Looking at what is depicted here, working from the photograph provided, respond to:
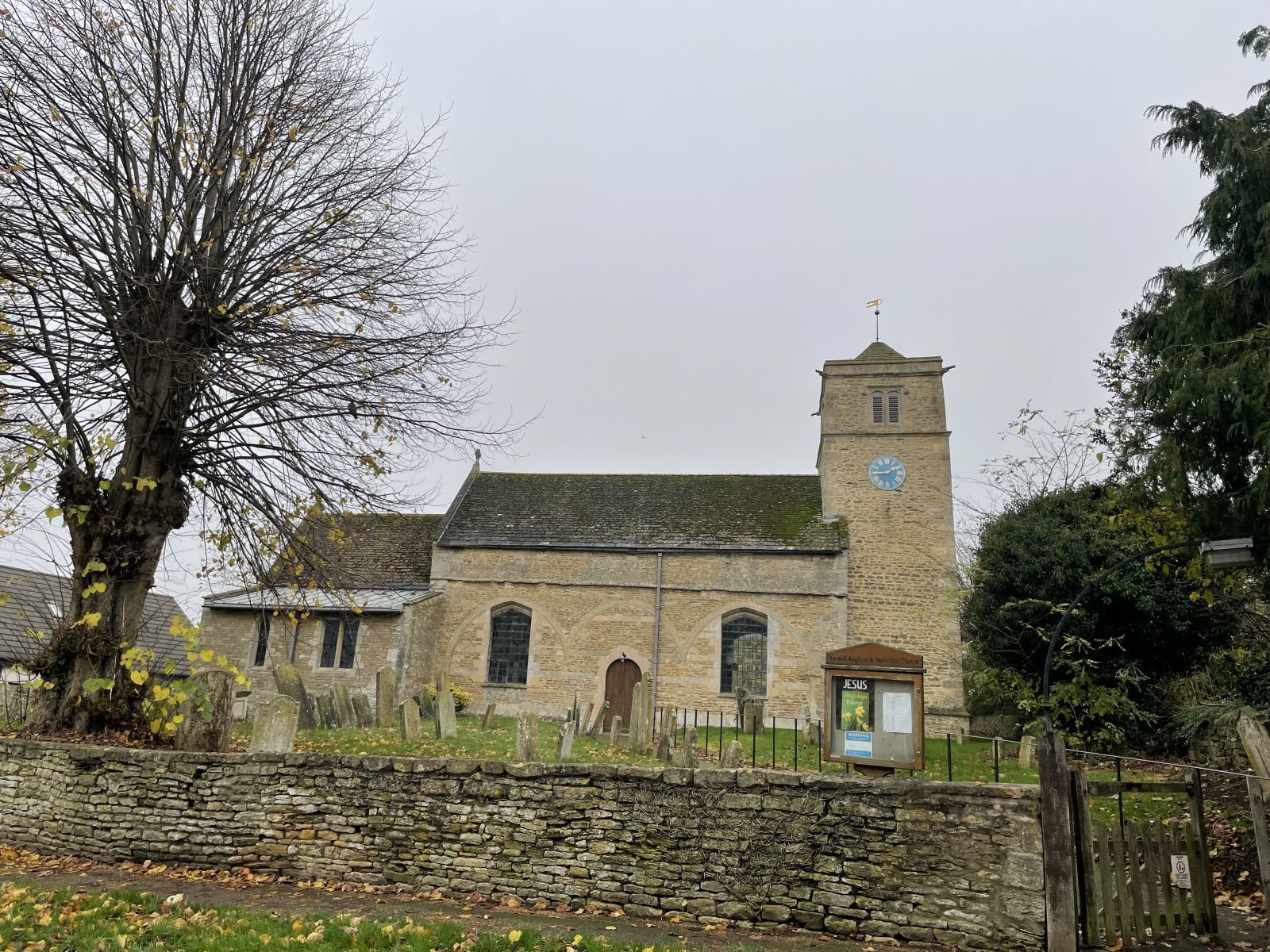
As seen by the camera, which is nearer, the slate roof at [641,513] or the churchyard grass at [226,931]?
the churchyard grass at [226,931]

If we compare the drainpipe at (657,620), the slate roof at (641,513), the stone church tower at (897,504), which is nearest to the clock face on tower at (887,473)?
the stone church tower at (897,504)

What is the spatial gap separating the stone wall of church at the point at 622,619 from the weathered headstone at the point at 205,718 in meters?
12.5

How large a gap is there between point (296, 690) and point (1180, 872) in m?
12.8

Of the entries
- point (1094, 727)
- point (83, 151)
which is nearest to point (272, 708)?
point (83, 151)

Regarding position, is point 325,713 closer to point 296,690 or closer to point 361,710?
point 361,710

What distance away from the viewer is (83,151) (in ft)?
28.9

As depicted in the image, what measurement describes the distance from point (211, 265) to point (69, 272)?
4.71 ft

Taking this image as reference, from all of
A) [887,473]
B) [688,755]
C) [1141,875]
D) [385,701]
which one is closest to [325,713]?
[385,701]

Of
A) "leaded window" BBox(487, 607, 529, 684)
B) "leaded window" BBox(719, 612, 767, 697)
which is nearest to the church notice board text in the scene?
"leaded window" BBox(719, 612, 767, 697)

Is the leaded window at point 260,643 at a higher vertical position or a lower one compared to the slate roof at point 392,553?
lower

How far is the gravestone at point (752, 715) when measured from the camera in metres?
17.2

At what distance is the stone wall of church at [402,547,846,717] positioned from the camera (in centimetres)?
2092

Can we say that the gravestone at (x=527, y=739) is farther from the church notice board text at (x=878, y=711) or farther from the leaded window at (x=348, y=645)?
the leaded window at (x=348, y=645)

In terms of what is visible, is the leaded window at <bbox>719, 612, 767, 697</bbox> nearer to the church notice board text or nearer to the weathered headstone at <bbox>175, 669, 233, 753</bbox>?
the church notice board text
